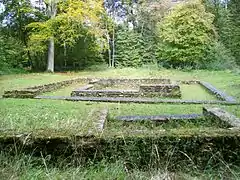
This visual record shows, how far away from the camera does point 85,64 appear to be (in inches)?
928

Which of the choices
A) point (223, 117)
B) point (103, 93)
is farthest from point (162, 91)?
point (223, 117)

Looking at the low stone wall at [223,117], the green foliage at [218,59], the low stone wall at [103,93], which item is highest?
the green foliage at [218,59]

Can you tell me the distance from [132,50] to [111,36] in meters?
2.60

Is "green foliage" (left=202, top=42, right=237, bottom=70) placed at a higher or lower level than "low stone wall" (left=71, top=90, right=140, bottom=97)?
higher

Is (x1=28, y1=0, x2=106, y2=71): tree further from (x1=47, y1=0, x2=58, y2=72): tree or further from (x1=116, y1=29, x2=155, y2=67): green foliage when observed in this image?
(x1=116, y1=29, x2=155, y2=67): green foliage

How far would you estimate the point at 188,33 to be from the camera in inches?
822

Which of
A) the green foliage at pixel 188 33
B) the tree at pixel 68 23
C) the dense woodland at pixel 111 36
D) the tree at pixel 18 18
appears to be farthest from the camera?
the green foliage at pixel 188 33

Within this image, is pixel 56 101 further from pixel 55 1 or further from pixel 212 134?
pixel 55 1

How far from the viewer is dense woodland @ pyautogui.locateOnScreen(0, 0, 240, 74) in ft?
61.0

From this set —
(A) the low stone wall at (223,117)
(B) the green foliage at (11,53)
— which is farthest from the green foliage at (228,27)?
(A) the low stone wall at (223,117)

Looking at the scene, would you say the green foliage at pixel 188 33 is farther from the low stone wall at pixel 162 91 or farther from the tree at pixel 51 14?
the low stone wall at pixel 162 91

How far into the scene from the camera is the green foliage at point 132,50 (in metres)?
24.0

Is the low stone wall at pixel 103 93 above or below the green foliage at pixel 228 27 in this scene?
below

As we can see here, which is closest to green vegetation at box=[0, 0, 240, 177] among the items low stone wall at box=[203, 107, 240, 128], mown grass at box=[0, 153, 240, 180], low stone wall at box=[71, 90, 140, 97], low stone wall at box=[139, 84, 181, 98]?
mown grass at box=[0, 153, 240, 180]
